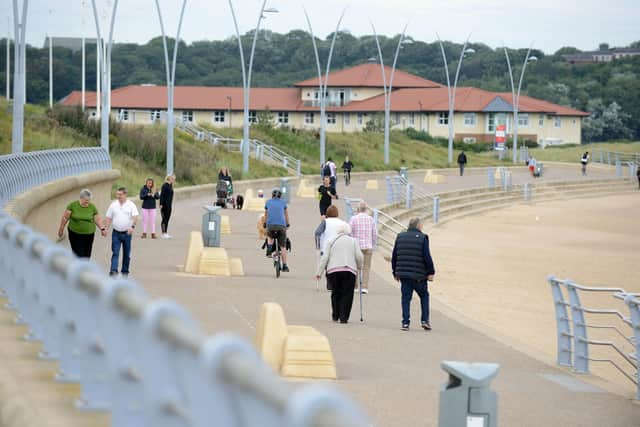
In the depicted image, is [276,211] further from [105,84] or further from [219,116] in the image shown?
[219,116]

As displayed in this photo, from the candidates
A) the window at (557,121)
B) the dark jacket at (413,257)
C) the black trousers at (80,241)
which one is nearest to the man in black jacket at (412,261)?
the dark jacket at (413,257)

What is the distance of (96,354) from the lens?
193 inches

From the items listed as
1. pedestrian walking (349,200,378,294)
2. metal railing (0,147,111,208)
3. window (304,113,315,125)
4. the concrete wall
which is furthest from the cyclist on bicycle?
window (304,113,315,125)

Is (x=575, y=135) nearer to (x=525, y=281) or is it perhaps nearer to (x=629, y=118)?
(x=629, y=118)

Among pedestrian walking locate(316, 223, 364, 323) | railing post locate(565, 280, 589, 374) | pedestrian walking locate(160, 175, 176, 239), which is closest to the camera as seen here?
railing post locate(565, 280, 589, 374)

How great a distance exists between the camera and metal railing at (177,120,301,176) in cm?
6244

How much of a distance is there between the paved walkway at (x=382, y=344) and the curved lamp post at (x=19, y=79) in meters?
2.96

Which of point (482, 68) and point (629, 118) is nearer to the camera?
point (629, 118)

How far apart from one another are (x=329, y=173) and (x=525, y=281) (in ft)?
51.2

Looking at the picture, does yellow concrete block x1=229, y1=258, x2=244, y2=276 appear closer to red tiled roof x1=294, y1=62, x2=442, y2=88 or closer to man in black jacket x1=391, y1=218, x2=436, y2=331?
man in black jacket x1=391, y1=218, x2=436, y2=331

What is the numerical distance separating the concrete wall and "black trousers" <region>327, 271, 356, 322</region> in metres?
4.22

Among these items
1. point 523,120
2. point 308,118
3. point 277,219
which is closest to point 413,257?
point 277,219

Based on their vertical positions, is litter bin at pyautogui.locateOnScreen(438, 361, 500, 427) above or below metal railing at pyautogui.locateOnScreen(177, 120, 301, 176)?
below

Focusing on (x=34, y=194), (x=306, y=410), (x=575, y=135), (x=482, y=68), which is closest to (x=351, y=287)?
(x=34, y=194)
